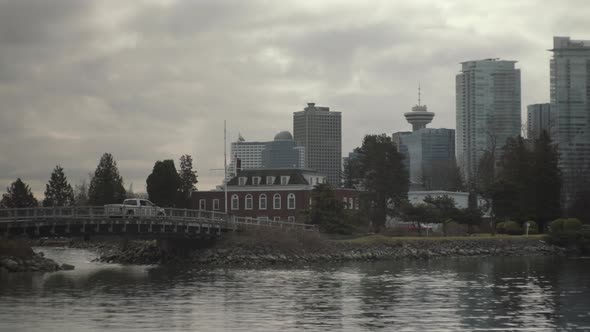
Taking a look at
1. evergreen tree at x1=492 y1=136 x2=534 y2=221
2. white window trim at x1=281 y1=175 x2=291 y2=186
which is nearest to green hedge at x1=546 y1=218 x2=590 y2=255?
evergreen tree at x1=492 y1=136 x2=534 y2=221

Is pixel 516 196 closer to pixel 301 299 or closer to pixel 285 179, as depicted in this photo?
pixel 285 179

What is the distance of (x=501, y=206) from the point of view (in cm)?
13100

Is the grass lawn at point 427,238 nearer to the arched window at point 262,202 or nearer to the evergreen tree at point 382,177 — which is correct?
the evergreen tree at point 382,177

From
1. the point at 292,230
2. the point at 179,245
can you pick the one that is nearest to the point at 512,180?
the point at 292,230

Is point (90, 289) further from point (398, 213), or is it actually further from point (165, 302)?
point (398, 213)

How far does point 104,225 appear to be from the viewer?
→ 8862 centimetres

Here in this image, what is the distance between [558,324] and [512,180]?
3501 inches

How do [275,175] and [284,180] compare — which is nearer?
[284,180]

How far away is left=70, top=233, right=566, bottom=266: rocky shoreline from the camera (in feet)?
321

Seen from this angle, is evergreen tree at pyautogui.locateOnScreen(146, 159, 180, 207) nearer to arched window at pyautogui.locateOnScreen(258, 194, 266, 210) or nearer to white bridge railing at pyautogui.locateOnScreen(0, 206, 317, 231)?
arched window at pyautogui.locateOnScreen(258, 194, 266, 210)

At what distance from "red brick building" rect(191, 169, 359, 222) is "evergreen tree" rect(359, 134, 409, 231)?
13.6 feet

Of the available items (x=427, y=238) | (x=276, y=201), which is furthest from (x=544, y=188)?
(x=276, y=201)

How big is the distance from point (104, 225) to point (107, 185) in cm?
7020

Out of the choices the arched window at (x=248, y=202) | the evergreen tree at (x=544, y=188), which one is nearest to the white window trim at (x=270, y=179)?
the arched window at (x=248, y=202)
